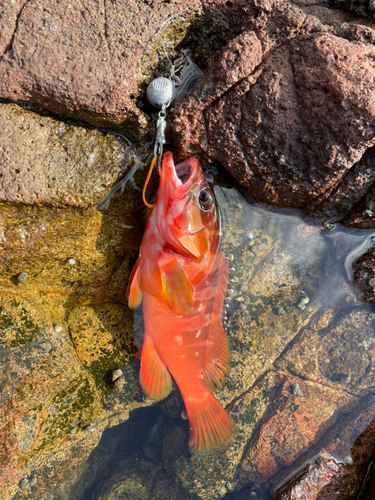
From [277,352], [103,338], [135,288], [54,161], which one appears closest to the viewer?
[54,161]

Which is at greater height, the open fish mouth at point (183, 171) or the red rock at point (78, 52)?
the red rock at point (78, 52)

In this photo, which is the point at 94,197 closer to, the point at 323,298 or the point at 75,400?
the point at 75,400

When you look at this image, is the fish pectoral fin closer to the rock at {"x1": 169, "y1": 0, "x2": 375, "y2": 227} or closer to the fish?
the fish

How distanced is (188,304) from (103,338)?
1.04m

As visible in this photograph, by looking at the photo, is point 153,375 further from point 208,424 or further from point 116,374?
point 208,424

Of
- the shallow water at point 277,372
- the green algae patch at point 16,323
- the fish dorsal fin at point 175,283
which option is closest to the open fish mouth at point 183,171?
the fish dorsal fin at point 175,283

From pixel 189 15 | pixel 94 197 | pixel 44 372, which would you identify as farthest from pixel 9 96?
pixel 44 372

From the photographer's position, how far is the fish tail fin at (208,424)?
3.31 metres

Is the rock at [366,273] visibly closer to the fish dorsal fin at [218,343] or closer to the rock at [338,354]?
the rock at [338,354]

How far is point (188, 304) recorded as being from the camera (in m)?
3.08

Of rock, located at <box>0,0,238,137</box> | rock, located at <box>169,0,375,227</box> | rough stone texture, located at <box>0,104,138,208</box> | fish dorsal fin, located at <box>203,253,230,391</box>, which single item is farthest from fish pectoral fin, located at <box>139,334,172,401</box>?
rock, located at <box>0,0,238,137</box>

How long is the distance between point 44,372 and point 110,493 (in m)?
1.86

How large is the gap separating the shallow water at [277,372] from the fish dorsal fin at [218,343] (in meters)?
0.13

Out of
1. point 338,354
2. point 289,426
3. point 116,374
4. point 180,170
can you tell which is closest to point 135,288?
point 116,374
